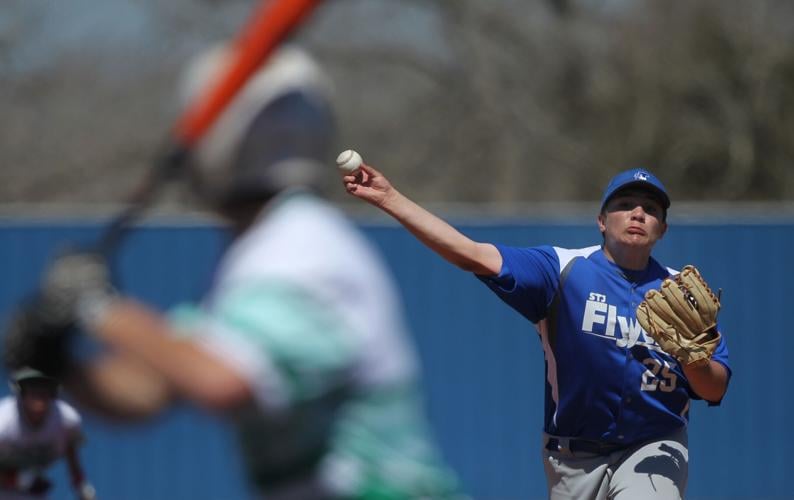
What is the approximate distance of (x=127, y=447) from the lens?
11.7m

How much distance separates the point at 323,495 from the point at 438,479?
0.26 meters

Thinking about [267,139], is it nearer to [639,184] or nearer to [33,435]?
[639,184]

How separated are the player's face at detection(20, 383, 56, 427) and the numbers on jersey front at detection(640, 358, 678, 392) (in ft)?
12.8

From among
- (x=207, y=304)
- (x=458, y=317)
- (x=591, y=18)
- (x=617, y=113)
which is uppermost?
(x=591, y=18)

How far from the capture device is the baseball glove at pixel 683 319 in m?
5.70

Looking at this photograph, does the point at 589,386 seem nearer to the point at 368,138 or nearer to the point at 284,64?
the point at 284,64

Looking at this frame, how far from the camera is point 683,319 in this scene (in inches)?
223

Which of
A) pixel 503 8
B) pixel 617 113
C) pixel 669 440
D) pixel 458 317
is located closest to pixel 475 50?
pixel 503 8

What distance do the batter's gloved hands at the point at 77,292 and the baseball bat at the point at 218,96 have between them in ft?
0.44

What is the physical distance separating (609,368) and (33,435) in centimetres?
396

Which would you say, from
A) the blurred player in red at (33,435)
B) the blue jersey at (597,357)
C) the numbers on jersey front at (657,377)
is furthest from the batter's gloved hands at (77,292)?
the blurred player in red at (33,435)

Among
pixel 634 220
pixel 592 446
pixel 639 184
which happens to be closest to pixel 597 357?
pixel 592 446

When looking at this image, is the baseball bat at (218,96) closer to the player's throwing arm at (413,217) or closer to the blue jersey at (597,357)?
the player's throwing arm at (413,217)

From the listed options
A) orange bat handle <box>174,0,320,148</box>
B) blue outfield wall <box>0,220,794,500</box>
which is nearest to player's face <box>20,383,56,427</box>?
blue outfield wall <box>0,220,794,500</box>
